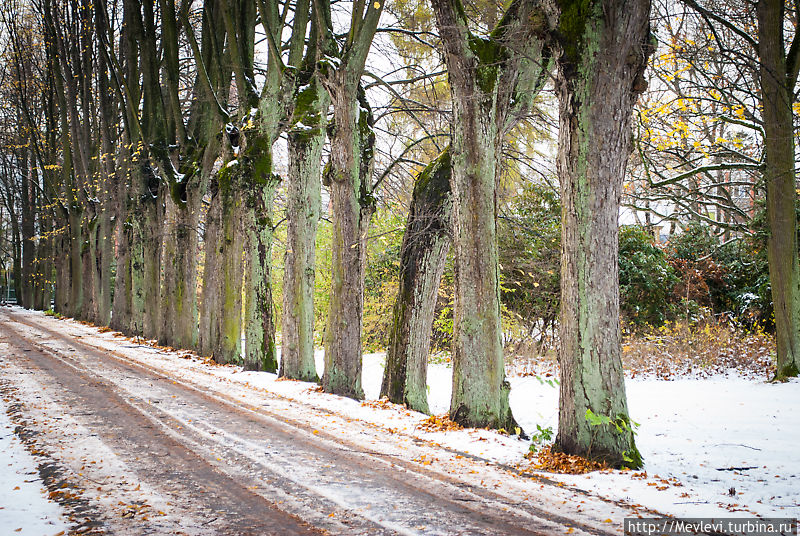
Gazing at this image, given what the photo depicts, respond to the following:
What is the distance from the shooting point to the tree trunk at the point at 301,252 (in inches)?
476

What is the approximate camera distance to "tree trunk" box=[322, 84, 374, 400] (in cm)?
1081

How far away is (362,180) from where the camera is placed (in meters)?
11.3

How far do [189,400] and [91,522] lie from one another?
214 inches

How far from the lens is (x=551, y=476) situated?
5.82 meters

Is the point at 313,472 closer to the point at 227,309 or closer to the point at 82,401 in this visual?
the point at 82,401

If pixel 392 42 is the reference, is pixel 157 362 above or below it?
below

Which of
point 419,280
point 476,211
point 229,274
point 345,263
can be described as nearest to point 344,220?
point 345,263

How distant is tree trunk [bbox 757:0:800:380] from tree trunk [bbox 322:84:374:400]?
746 cm

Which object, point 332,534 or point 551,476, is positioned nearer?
point 332,534

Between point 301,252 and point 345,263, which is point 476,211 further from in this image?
point 301,252

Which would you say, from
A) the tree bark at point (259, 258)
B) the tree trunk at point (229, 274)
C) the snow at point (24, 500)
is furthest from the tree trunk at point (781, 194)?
the snow at point (24, 500)

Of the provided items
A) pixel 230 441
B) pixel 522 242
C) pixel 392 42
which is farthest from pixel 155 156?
pixel 230 441

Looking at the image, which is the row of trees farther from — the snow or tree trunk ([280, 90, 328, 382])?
the snow

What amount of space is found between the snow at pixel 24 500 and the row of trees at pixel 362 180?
472cm
